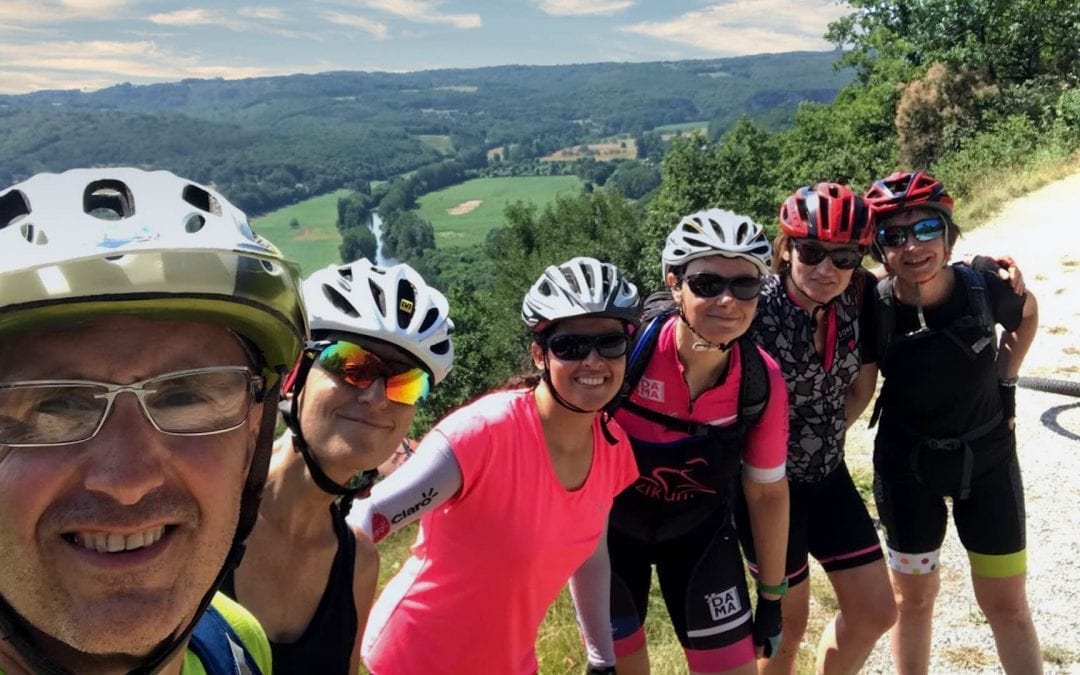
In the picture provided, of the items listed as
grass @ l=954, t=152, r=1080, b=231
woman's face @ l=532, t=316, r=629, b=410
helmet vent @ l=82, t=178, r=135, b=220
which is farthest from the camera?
grass @ l=954, t=152, r=1080, b=231

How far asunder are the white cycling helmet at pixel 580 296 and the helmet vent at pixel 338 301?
2.62 feet

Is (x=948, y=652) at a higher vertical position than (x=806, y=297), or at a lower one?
lower

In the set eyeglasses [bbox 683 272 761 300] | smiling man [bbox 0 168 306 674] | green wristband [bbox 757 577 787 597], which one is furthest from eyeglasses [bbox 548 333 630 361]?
smiling man [bbox 0 168 306 674]

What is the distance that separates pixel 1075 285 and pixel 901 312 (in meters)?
9.63

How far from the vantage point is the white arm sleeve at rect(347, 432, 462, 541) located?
242 cm

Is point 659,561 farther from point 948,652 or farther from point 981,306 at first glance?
point 948,652

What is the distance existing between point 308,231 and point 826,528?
10696cm

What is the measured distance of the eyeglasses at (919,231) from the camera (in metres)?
3.70

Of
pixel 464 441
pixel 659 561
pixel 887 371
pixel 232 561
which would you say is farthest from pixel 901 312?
pixel 232 561

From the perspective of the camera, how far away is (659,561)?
3521mm

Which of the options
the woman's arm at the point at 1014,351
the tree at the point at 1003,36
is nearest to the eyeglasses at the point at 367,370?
the woman's arm at the point at 1014,351

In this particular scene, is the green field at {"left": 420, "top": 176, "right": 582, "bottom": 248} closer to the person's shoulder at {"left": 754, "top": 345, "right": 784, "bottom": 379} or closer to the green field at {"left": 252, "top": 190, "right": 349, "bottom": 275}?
the green field at {"left": 252, "top": 190, "right": 349, "bottom": 275}

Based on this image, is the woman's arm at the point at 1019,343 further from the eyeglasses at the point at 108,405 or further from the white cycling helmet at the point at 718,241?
the eyeglasses at the point at 108,405

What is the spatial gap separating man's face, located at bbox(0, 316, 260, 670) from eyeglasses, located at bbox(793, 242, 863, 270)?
3.19m
